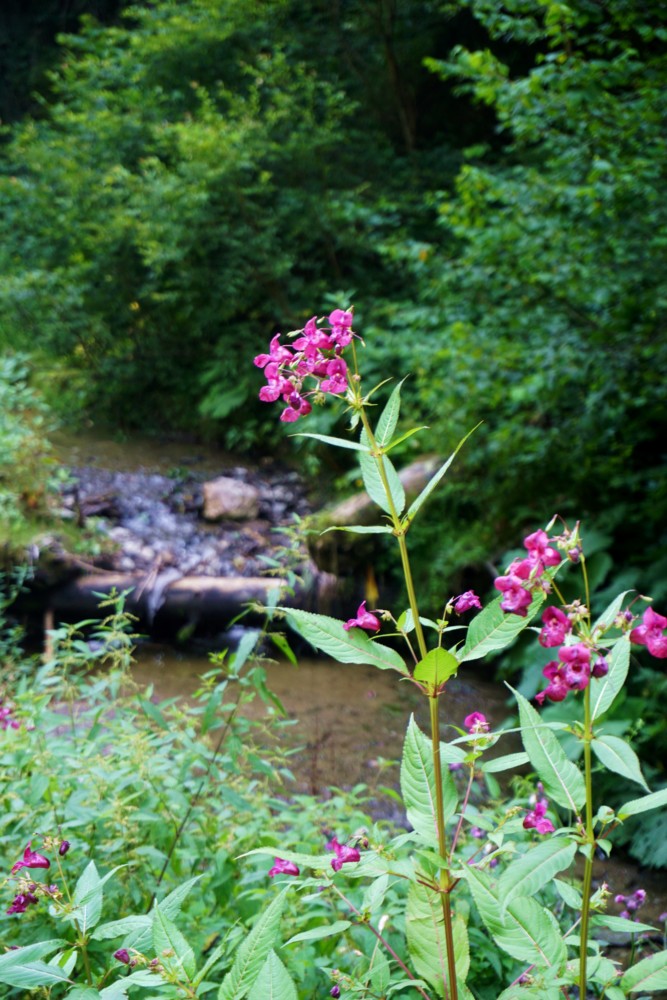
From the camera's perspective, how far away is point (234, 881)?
178 centimetres

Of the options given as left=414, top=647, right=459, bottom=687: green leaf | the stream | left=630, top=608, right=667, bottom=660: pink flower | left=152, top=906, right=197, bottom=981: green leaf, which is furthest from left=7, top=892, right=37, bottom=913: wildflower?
the stream

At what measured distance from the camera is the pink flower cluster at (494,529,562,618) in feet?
2.75

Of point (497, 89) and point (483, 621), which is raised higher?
point (497, 89)

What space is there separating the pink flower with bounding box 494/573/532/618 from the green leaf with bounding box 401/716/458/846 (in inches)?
8.9

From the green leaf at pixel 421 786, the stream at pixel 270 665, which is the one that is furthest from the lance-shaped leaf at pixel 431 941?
the stream at pixel 270 665

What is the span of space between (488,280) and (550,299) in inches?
17.9

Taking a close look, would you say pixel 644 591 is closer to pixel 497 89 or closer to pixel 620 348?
pixel 620 348

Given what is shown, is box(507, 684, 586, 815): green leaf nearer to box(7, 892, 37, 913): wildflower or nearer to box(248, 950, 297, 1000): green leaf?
box(248, 950, 297, 1000): green leaf

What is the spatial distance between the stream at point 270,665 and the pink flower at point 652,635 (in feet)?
4.44

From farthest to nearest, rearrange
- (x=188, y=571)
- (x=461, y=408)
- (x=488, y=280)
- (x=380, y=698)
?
(x=188, y=571), (x=461, y=408), (x=380, y=698), (x=488, y=280)

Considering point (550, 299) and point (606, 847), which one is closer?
point (606, 847)

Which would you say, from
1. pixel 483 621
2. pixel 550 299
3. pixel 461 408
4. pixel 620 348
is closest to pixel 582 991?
pixel 483 621

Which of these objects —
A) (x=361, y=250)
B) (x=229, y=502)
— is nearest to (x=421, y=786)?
(x=229, y=502)

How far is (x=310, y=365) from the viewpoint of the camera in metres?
1.03
